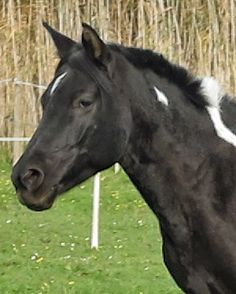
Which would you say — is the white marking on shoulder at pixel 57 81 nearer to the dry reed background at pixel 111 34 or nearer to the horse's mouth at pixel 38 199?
the horse's mouth at pixel 38 199

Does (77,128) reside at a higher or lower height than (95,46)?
lower

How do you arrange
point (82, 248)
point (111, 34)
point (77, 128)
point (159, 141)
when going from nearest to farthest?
point (77, 128) < point (159, 141) < point (82, 248) < point (111, 34)

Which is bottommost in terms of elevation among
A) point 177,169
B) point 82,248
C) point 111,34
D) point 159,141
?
point 82,248

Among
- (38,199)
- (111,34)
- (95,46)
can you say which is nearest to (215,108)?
(95,46)

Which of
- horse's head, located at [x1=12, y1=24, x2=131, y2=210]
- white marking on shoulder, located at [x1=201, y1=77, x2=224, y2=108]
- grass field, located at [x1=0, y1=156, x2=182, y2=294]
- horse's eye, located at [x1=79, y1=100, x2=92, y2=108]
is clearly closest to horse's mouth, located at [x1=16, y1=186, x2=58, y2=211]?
horse's head, located at [x1=12, y1=24, x2=131, y2=210]

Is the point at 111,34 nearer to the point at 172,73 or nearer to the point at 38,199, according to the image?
the point at 172,73

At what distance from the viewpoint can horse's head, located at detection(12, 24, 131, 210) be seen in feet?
14.1

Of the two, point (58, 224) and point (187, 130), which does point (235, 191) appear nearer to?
point (187, 130)

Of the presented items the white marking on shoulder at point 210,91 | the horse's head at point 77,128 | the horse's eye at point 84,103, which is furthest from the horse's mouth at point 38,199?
the white marking on shoulder at point 210,91

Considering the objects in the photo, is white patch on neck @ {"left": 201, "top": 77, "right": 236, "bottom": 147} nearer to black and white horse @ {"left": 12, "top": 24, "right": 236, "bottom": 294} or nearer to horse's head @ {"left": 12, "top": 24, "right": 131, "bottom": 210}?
black and white horse @ {"left": 12, "top": 24, "right": 236, "bottom": 294}

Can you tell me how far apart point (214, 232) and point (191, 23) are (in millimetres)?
9118

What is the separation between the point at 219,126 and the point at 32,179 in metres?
1.02

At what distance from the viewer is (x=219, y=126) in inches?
186

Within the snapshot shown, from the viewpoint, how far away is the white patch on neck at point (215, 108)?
186 inches
